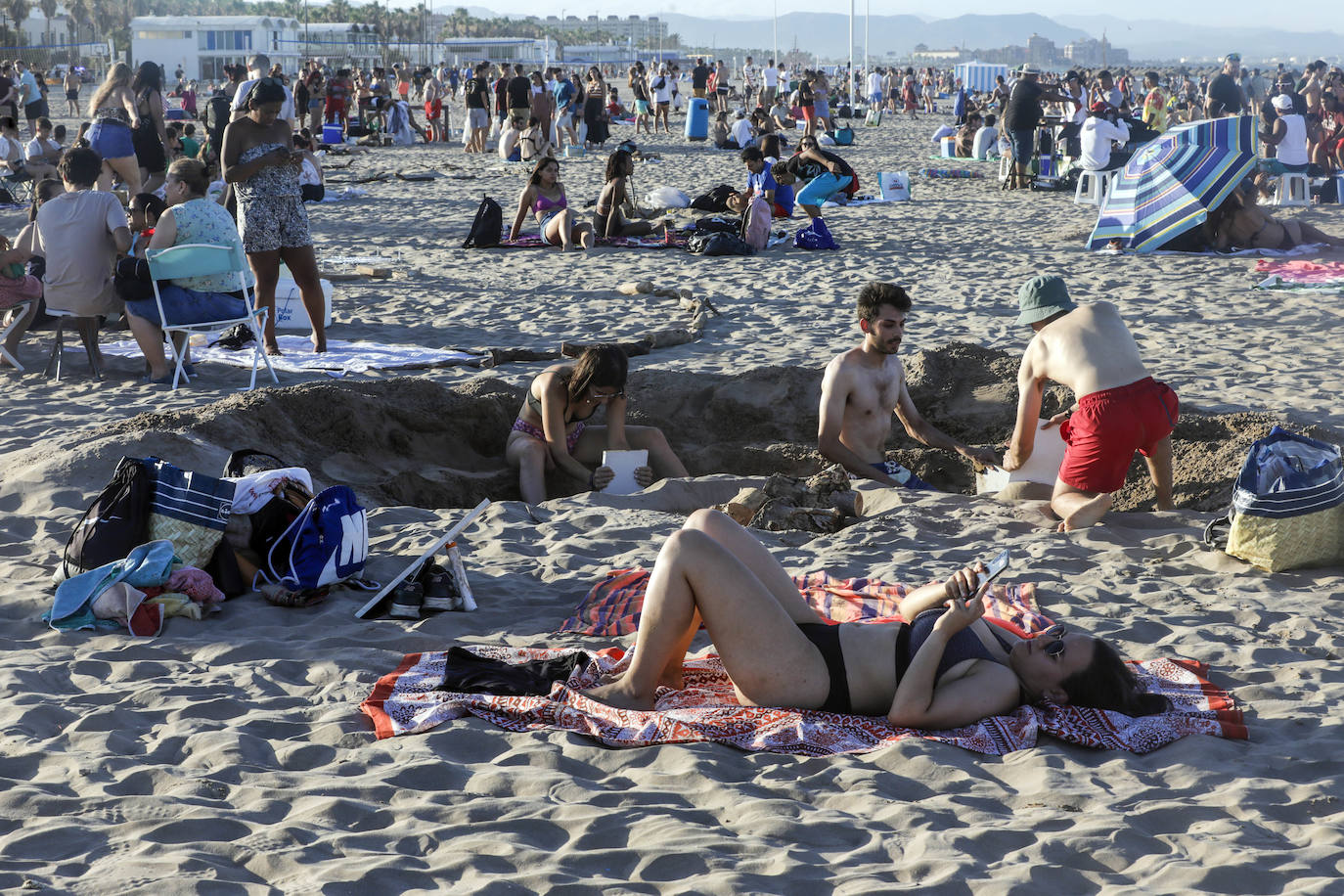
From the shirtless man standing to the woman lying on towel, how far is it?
2.29 meters

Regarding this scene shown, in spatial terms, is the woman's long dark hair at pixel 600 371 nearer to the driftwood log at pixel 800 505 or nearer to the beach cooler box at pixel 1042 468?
the driftwood log at pixel 800 505

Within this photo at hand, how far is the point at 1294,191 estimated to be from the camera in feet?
49.1

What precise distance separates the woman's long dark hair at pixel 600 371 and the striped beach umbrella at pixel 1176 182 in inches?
299

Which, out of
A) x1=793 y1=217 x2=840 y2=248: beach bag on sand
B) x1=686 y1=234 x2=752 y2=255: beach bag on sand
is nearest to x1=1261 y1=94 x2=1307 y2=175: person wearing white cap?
x1=793 y1=217 x2=840 y2=248: beach bag on sand

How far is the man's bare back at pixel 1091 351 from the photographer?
495cm

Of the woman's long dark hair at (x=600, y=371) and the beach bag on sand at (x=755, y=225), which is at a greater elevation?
the beach bag on sand at (x=755, y=225)

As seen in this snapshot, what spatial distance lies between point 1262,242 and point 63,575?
1094cm

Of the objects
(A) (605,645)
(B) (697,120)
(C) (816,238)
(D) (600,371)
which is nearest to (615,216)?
(C) (816,238)

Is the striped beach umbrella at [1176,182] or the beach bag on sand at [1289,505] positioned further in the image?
the striped beach umbrella at [1176,182]

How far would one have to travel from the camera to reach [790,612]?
11.4ft

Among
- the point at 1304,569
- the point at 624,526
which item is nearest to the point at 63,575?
the point at 624,526

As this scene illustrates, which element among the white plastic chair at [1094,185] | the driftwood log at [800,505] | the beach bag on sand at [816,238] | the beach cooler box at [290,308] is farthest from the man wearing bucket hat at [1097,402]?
the white plastic chair at [1094,185]

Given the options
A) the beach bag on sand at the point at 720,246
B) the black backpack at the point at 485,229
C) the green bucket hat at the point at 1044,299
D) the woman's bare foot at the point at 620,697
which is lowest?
the woman's bare foot at the point at 620,697

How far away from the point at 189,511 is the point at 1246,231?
1053 centimetres
